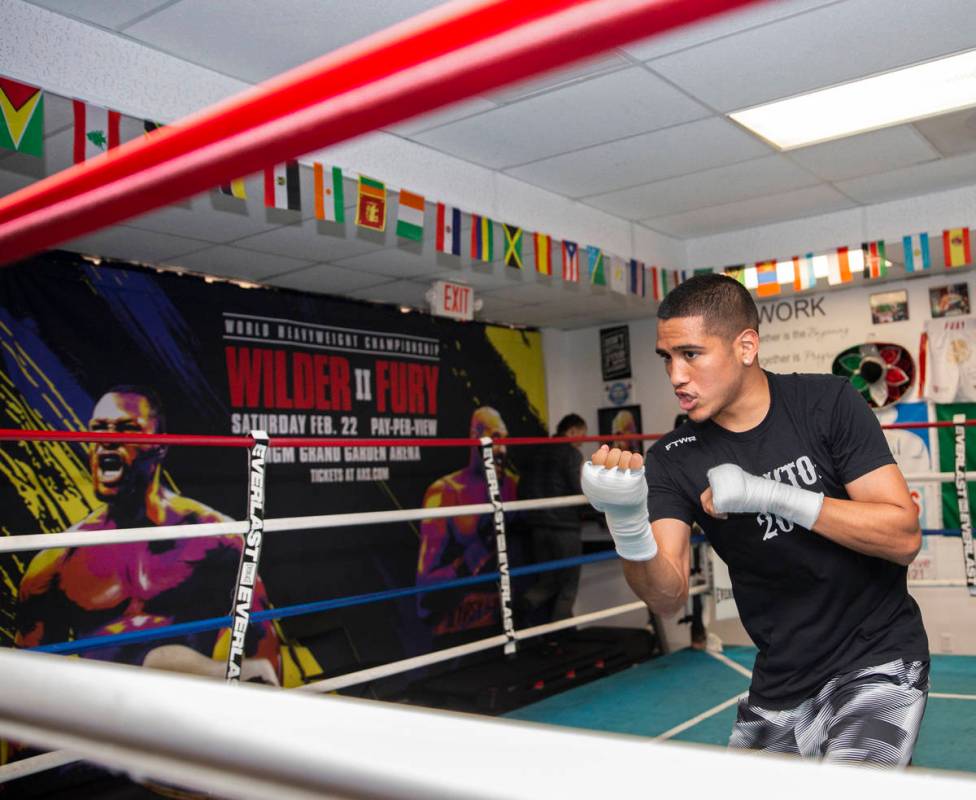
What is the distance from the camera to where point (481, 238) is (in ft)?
15.0

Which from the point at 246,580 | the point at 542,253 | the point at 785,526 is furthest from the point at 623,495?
the point at 542,253

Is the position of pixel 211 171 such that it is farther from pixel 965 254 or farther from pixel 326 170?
pixel 965 254

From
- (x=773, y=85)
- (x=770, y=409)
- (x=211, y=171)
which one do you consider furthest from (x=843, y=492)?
(x=773, y=85)

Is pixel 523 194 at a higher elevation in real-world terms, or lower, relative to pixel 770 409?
higher

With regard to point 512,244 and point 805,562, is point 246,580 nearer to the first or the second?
point 805,562

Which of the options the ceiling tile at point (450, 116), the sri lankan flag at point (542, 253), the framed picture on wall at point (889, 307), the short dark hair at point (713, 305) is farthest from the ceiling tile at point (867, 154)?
the short dark hair at point (713, 305)

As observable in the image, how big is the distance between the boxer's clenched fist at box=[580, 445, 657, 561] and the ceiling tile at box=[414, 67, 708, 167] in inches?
98.2

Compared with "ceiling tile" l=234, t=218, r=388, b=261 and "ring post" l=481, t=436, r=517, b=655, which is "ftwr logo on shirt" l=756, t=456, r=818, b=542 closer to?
"ring post" l=481, t=436, r=517, b=655

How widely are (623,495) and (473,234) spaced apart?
128 inches

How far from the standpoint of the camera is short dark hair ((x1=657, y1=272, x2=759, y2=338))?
1732 mm

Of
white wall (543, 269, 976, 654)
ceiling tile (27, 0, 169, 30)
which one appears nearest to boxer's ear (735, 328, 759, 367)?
ceiling tile (27, 0, 169, 30)

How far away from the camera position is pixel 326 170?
12.4ft

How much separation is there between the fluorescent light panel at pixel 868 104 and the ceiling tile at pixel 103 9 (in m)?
2.48

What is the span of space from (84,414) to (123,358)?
0.37m
